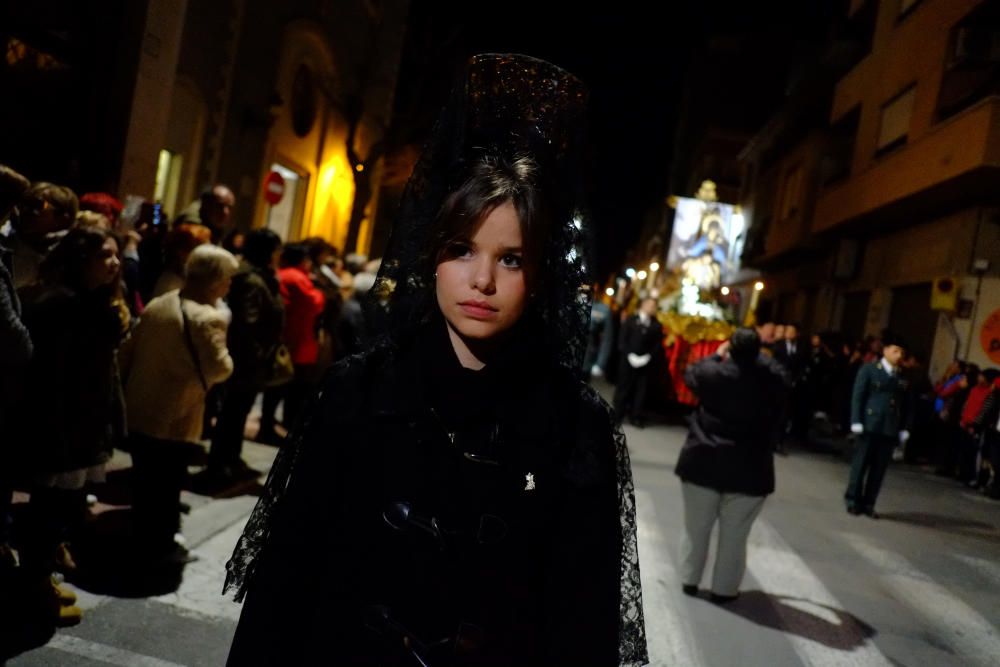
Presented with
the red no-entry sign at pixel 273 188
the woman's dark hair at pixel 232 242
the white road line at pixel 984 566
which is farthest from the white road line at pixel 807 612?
the red no-entry sign at pixel 273 188

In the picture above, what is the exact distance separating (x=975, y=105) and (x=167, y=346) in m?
13.6

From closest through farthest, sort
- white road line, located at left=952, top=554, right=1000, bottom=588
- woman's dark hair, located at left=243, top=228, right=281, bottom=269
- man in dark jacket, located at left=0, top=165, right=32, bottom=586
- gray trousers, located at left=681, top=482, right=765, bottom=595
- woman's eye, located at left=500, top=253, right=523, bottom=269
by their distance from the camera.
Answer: woman's eye, located at left=500, top=253, right=523, bottom=269 < man in dark jacket, located at left=0, top=165, right=32, bottom=586 < gray trousers, located at left=681, top=482, right=765, bottom=595 < woman's dark hair, located at left=243, top=228, right=281, bottom=269 < white road line, located at left=952, top=554, right=1000, bottom=588

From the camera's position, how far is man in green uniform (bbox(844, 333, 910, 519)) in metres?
8.84

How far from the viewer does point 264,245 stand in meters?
6.68

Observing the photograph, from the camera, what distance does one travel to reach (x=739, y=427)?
5.71 m

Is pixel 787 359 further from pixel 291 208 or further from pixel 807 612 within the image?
pixel 291 208

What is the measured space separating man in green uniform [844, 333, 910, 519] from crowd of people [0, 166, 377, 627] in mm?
6378

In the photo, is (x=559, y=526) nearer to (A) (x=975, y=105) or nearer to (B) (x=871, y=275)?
(A) (x=975, y=105)

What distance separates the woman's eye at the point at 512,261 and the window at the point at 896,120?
1773cm

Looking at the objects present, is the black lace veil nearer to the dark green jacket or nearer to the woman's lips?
the woman's lips

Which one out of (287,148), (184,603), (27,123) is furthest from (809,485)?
(287,148)

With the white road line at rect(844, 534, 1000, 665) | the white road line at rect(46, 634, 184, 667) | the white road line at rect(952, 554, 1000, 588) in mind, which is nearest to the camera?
the white road line at rect(46, 634, 184, 667)

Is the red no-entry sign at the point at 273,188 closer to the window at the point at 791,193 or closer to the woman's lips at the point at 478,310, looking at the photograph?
the woman's lips at the point at 478,310

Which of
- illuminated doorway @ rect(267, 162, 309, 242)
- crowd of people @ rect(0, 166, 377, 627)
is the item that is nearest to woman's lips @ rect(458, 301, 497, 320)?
crowd of people @ rect(0, 166, 377, 627)
